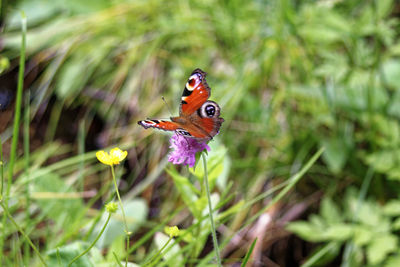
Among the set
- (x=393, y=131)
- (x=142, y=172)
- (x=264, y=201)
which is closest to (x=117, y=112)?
(x=142, y=172)

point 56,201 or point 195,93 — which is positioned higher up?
point 195,93

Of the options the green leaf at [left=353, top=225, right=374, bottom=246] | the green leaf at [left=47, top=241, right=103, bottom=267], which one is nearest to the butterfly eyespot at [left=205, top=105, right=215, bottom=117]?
the green leaf at [left=47, top=241, right=103, bottom=267]

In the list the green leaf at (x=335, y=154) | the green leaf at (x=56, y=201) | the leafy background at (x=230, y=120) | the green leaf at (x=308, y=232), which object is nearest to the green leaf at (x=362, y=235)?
the leafy background at (x=230, y=120)

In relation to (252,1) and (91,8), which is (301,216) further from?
(91,8)

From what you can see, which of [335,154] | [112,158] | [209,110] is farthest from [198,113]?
[335,154]

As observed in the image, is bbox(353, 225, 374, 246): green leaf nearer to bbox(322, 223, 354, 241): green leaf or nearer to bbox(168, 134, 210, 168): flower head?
bbox(322, 223, 354, 241): green leaf

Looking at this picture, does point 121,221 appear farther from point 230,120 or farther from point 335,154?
point 335,154
